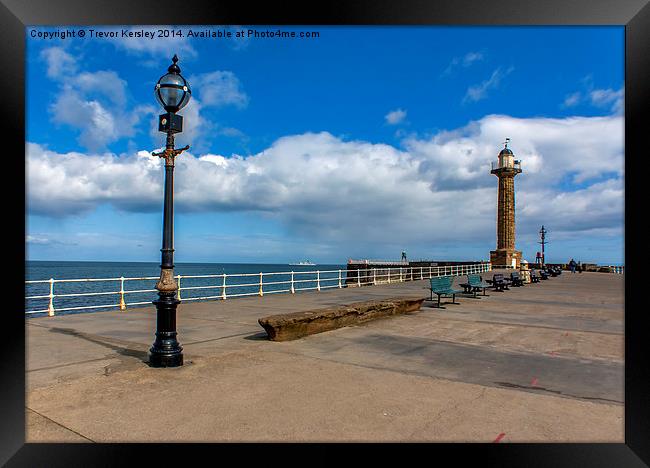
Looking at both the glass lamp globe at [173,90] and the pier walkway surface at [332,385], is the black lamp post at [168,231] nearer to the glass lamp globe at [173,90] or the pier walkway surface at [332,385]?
the glass lamp globe at [173,90]

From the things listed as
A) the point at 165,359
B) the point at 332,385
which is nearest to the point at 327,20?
the point at 332,385

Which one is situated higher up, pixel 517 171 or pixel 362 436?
pixel 517 171

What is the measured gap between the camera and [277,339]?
834 cm

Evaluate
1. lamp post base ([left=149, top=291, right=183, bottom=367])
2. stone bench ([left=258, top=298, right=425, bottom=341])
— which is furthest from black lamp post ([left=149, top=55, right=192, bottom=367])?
stone bench ([left=258, top=298, right=425, bottom=341])

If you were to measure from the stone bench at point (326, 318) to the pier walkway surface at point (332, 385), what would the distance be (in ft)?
0.90

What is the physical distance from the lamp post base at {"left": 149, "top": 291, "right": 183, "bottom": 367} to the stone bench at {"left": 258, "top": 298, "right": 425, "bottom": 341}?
1.98 meters

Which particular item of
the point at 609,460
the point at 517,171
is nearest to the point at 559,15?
the point at 609,460

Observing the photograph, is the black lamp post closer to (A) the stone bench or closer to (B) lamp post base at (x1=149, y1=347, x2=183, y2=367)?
(B) lamp post base at (x1=149, y1=347, x2=183, y2=367)

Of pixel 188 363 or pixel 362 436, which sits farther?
pixel 188 363

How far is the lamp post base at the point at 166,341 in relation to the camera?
21.1 feet

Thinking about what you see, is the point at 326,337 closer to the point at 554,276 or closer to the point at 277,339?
the point at 277,339
